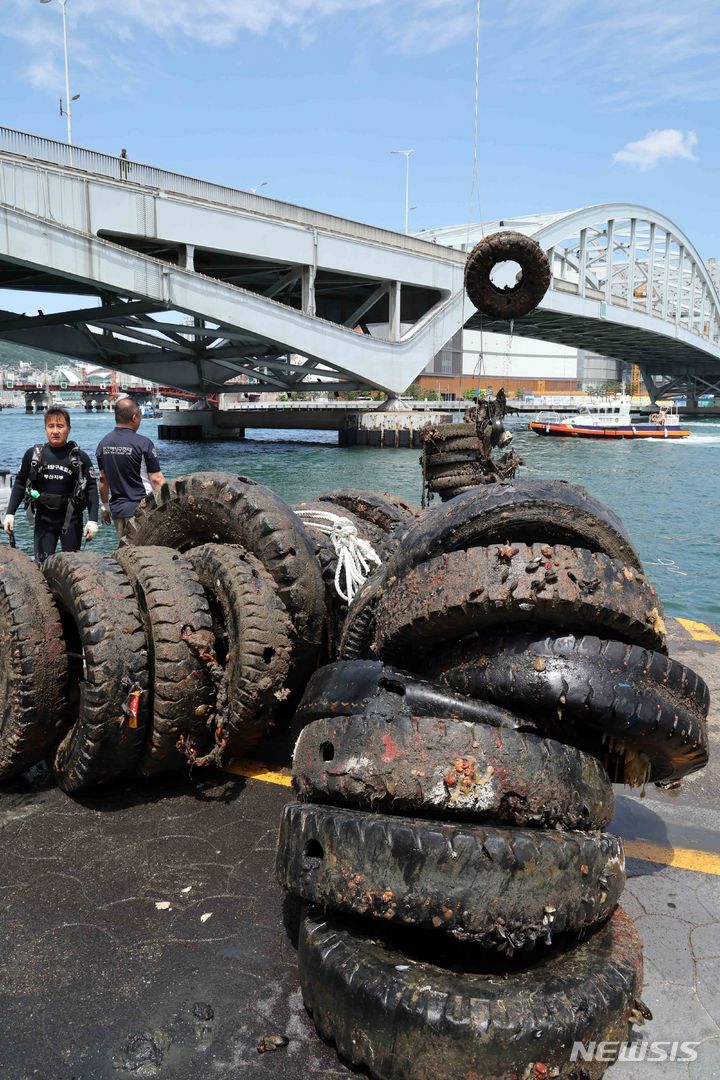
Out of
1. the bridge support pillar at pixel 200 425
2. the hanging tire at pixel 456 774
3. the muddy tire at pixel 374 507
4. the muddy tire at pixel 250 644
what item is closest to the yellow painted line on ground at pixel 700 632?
the muddy tire at pixel 374 507

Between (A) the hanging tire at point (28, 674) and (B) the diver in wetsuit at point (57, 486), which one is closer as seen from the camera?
(A) the hanging tire at point (28, 674)

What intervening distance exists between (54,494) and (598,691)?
19.1 feet

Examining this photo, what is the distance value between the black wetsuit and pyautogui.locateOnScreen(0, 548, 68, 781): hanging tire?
2880mm

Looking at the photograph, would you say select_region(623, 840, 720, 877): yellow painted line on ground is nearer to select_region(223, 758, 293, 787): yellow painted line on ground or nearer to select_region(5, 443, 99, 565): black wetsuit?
select_region(223, 758, 293, 787): yellow painted line on ground

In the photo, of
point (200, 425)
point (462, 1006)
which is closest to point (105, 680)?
point (462, 1006)

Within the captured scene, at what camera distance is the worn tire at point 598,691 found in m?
3.05

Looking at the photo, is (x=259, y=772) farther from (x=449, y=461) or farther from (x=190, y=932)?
(x=449, y=461)

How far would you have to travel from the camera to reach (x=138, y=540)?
5.45 meters

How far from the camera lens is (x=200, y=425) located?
218 feet

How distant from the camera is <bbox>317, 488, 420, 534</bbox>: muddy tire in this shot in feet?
21.4

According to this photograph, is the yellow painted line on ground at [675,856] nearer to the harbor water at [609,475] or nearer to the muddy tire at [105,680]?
the muddy tire at [105,680]

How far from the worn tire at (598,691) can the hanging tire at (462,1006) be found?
2.58 ft

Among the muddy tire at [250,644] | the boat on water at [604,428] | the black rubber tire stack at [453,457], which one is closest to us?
the muddy tire at [250,644]

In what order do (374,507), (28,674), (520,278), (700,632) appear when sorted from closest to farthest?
(28,674)
(374,507)
(700,632)
(520,278)
